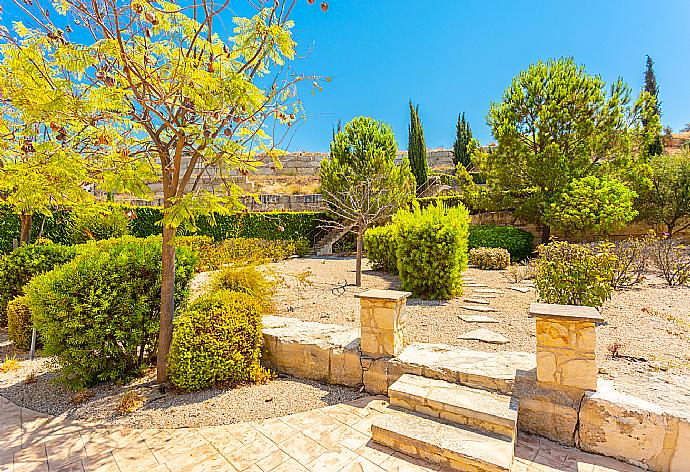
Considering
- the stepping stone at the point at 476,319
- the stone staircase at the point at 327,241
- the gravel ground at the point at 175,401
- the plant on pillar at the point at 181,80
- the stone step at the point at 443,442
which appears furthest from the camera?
the stone staircase at the point at 327,241

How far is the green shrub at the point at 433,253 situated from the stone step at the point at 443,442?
351 cm

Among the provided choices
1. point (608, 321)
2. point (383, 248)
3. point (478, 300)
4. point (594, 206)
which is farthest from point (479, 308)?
point (594, 206)

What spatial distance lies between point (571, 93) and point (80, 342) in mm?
14337

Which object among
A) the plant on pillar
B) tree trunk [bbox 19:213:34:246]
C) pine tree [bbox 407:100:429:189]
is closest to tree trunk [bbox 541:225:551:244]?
pine tree [bbox 407:100:429:189]

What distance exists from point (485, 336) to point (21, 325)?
19.3 feet

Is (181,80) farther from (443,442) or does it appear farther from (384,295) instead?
(443,442)

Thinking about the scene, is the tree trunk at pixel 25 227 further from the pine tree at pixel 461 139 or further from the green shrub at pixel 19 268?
the pine tree at pixel 461 139

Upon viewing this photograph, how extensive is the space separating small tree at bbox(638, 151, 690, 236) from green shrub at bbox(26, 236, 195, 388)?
50.7 feet

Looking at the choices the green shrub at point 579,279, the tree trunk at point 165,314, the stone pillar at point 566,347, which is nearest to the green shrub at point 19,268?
the tree trunk at point 165,314

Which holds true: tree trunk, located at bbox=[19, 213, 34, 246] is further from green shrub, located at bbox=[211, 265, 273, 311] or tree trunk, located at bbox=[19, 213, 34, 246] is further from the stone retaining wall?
the stone retaining wall

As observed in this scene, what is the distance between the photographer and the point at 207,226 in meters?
12.6

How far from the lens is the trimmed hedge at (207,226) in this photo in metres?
9.66

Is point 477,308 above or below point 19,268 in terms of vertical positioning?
below

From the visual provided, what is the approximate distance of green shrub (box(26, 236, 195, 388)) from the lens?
9.67 ft
